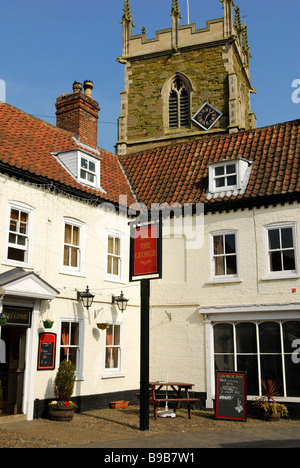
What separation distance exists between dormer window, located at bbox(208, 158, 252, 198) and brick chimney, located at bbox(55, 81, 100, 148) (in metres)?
5.47

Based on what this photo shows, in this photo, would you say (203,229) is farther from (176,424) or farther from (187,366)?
(176,424)

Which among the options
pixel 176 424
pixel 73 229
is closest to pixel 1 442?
pixel 176 424

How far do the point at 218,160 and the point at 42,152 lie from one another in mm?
6332

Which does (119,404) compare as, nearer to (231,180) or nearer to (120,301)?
(120,301)

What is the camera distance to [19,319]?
13109 mm

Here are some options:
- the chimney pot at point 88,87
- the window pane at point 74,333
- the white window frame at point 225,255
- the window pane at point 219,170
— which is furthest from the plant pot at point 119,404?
the chimney pot at point 88,87

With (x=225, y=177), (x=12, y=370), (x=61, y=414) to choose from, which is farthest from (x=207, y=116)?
(x=61, y=414)

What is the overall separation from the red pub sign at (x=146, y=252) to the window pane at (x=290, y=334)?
16.4ft

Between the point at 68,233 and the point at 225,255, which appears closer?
the point at 68,233

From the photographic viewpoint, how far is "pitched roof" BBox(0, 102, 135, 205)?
14.6 meters

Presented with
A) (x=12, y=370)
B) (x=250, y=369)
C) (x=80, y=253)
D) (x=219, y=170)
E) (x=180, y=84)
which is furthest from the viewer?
(x=180, y=84)

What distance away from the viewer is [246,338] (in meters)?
15.4

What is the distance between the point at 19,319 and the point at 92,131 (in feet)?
31.5

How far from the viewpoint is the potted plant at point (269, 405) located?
13742 millimetres
